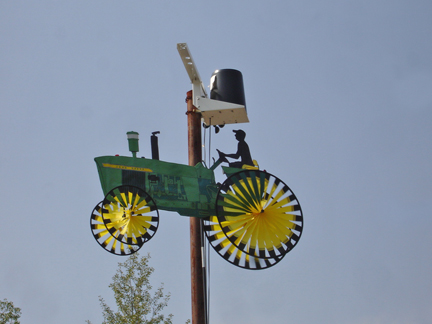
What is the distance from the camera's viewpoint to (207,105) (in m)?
8.18

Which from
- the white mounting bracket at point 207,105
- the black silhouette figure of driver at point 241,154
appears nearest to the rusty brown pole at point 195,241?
the white mounting bracket at point 207,105

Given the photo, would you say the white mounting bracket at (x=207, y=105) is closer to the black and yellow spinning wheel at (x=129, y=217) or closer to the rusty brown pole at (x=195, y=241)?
the rusty brown pole at (x=195, y=241)

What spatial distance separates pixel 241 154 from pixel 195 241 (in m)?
1.44

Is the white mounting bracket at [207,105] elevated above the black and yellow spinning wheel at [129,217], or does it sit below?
above

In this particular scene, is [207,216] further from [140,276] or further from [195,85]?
[140,276]

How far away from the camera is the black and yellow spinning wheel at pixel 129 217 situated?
279 inches

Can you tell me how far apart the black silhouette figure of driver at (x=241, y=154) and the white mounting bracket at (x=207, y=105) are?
24cm

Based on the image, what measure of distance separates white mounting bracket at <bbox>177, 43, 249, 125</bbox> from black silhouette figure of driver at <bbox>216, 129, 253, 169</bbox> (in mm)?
243

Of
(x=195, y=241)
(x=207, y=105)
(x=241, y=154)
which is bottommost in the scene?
(x=195, y=241)

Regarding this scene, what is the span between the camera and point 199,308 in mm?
7531

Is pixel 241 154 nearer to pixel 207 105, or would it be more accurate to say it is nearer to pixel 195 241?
pixel 207 105

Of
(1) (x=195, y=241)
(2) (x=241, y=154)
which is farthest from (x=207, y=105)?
(1) (x=195, y=241)

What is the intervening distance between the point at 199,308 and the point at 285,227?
1.58 m

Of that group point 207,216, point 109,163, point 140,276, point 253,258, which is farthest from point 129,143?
point 140,276
